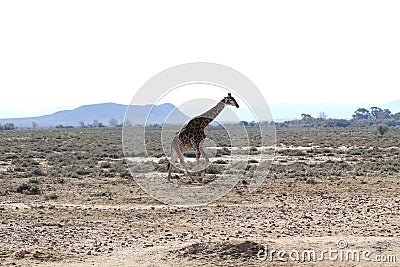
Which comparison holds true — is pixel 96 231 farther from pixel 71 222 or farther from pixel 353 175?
pixel 353 175

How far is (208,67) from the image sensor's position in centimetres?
1181

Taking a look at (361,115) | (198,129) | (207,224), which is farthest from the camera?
(361,115)

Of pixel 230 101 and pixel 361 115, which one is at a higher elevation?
pixel 361 115

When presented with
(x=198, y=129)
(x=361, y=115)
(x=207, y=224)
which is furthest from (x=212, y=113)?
(x=361, y=115)

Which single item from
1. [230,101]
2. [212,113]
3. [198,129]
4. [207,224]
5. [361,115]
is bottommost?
[207,224]

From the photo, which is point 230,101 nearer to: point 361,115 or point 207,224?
point 207,224

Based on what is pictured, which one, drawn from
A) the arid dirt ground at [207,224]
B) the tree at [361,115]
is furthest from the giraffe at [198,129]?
the tree at [361,115]

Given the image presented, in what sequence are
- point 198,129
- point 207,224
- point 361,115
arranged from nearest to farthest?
point 207,224 → point 198,129 → point 361,115

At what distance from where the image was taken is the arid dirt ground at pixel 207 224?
9.80 metres

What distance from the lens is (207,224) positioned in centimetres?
1318

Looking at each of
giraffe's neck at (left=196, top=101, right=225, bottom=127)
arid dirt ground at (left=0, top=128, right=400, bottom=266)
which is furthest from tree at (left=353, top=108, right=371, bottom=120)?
giraffe's neck at (left=196, top=101, right=225, bottom=127)

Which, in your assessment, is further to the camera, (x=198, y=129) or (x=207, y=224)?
(x=198, y=129)

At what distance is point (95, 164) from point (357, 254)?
21.7 meters

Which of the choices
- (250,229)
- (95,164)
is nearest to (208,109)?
(250,229)
